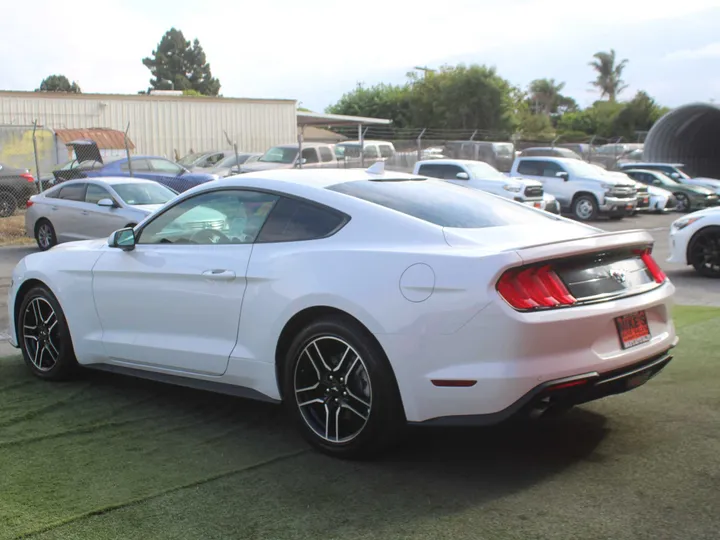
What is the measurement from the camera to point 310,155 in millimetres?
25484

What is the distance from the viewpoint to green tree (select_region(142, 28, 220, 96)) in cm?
11431

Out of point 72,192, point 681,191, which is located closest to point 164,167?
point 72,192

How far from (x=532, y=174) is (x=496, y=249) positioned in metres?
22.1

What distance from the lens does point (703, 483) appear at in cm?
382

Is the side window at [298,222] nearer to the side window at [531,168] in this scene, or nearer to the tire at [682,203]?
the side window at [531,168]

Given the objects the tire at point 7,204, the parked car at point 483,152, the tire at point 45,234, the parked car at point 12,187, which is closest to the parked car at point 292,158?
the parked car at point 12,187

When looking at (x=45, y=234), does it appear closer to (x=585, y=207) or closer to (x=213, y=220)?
(x=213, y=220)

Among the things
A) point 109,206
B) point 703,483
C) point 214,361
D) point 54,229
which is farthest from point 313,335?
point 54,229

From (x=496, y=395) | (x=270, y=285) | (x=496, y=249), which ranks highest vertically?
(x=496, y=249)

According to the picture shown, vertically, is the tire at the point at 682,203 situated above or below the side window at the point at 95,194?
below

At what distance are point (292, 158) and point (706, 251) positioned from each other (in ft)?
51.1

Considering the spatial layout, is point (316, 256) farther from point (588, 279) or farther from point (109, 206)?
point (109, 206)

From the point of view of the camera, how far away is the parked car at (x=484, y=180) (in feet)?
72.0

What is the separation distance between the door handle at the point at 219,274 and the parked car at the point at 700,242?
865 cm
